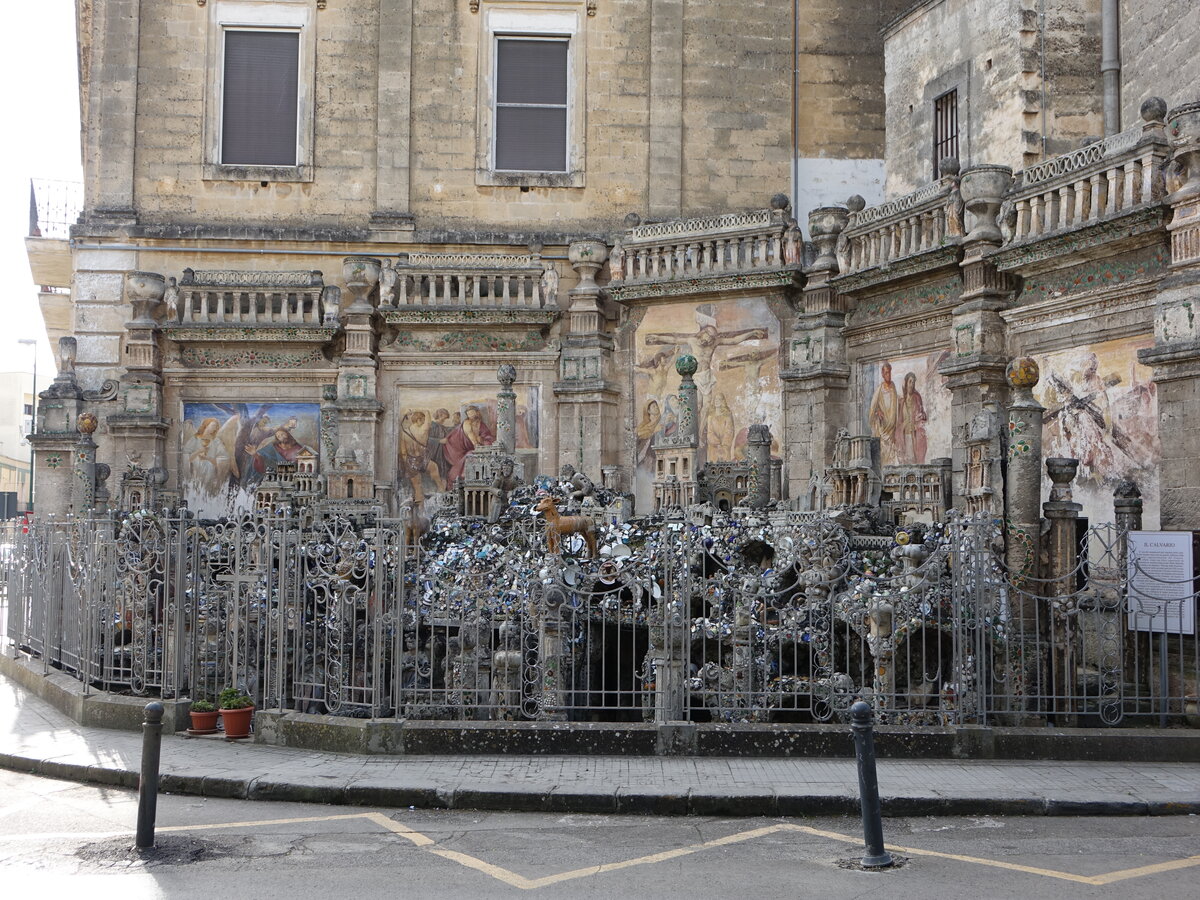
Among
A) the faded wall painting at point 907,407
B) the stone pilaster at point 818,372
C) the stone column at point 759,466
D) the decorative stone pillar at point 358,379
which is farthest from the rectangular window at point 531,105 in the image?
the stone column at point 759,466

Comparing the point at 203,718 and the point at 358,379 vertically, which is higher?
the point at 358,379

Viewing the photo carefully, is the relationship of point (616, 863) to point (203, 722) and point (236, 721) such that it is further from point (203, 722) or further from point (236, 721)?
point (203, 722)

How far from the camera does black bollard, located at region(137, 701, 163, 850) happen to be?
7.35 m

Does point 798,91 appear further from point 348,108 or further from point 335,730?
point 335,730

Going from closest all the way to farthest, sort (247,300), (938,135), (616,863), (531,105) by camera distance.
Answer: (616,863) → (938,135) → (247,300) → (531,105)

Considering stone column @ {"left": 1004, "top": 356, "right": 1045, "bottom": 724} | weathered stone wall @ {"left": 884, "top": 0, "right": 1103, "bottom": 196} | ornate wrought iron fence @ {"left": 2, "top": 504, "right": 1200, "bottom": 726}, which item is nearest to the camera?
ornate wrought iron fence @ {"left": 2, "top": 504, "right": 1200, "bottom": 726}

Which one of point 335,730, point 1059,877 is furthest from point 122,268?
point 1059,877

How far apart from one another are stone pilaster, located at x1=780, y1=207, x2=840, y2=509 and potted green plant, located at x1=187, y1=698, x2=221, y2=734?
34.6ft

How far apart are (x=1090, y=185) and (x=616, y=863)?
35.9ft

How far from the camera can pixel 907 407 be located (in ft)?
58.5

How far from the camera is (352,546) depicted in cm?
1068

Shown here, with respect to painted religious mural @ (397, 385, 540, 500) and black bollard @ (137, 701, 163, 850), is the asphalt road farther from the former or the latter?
painted religious mural @ (397, 385, 540, 500)

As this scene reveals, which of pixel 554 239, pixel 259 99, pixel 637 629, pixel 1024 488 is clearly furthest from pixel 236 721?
pixel 259 99

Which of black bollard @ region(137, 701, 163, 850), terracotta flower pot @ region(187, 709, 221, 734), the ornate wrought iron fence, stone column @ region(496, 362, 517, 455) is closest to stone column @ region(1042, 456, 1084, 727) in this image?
the ornate wrought iron fence
